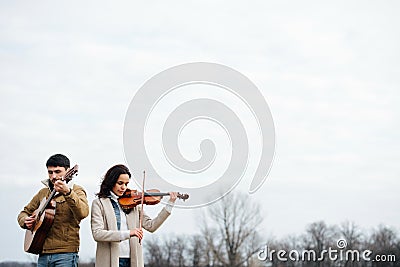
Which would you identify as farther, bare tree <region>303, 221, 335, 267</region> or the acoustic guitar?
bare tree <region>303, 221, 335, 267</region>

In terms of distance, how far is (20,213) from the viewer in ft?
23.0

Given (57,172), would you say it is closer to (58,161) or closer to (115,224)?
(58,161)

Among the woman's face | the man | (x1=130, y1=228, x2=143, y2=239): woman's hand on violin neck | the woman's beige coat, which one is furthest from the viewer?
the woman's face

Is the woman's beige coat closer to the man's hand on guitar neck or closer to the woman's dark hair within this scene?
A: the woman's dark hair

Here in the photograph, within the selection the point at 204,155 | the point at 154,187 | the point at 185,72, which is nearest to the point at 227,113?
the point at 185,72

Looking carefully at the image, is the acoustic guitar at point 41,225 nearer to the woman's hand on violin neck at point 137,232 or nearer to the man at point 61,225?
the man at point 61,225

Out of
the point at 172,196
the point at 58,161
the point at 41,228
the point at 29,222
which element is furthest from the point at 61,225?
the point at 172,196

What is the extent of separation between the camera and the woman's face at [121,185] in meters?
6.72

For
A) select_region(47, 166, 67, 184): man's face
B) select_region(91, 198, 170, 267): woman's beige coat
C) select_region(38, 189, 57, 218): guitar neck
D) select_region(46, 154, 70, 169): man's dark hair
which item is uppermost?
select_region(46, 154, 70, 169): man's dark hair

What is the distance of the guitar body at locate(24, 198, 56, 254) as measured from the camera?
6621 millimetres

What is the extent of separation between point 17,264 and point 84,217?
9073 mm

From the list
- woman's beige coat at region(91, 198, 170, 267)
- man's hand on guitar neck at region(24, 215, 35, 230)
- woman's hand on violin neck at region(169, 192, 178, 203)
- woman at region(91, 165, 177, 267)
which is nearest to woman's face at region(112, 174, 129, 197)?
woman at region(91, 165, 177, 267)

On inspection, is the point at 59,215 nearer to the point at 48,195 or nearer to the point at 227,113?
the point at 48,195

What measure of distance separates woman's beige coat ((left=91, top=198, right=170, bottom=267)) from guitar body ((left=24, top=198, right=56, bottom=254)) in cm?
41
